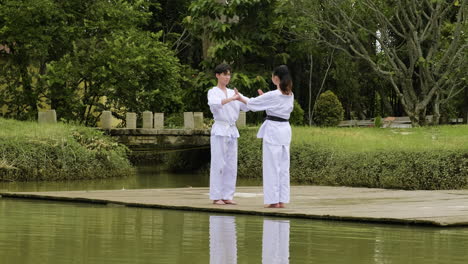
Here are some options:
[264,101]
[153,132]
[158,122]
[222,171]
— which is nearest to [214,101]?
[264,101]

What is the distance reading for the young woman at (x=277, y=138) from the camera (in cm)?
1331

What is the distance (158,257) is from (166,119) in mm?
22012

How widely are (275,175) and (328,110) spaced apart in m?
22.3

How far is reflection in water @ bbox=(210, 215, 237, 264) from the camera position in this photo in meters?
8.54

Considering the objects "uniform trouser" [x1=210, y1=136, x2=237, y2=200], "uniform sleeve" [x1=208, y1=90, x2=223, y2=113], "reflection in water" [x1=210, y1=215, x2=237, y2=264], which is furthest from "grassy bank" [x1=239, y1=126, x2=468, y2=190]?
"reflection in water" [x1=210, y1=215, x2=237, y2=264]

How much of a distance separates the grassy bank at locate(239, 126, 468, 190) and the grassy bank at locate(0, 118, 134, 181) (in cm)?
337

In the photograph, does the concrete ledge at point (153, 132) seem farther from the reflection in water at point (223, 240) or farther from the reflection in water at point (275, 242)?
the reflection in water at point (275, 242)

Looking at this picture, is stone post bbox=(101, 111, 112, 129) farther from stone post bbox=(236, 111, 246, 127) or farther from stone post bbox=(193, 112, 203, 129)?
stone post bbox=(236, 111, 246, 127)

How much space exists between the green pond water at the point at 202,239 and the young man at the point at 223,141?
117 centimetres

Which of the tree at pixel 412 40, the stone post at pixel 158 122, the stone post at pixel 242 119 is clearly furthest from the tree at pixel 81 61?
the tree at pixel 412 40

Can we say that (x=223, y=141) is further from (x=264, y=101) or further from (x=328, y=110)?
(x=328, y=110)

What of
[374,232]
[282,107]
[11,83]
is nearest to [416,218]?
[374,232]

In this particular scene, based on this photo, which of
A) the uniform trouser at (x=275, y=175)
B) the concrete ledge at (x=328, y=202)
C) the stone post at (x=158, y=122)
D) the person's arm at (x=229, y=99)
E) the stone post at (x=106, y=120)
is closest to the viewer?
the concrete ledge at (x=328, y=202)

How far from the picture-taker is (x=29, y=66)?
103 ft
